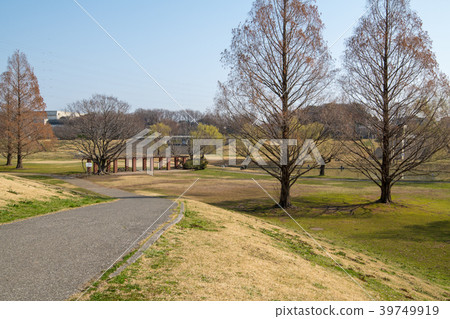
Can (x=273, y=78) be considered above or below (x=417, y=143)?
above

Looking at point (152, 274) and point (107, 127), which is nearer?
point (152, 274)

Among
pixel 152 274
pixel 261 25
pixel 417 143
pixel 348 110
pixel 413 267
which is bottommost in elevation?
pixel 413 267

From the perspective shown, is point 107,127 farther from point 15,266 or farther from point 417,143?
point 15,266

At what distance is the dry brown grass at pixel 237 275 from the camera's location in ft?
20.3

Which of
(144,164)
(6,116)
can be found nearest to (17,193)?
(144,164)

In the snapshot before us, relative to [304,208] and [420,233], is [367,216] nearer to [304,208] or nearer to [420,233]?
[304,208]

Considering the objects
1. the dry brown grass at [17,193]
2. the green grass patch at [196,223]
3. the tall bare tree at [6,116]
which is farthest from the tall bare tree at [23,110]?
the green grass patch at [196,223]

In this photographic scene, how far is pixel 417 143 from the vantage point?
22.1 m

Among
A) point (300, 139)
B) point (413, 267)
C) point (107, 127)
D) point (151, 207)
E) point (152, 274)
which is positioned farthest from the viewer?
point (107, 127)

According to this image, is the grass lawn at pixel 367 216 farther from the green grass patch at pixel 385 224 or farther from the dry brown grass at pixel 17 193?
the dry brown grass at pixel 17 193

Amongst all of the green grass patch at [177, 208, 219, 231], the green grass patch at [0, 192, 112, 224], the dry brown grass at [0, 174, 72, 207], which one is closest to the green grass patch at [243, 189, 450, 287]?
the green grass patch at [177, 208, 219, 231]

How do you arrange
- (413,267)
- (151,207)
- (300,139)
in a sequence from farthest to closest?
(300,139) → (151,207) → (413,267)

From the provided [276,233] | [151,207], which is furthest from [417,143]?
[151,207]

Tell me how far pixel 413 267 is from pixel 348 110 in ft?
44.8
